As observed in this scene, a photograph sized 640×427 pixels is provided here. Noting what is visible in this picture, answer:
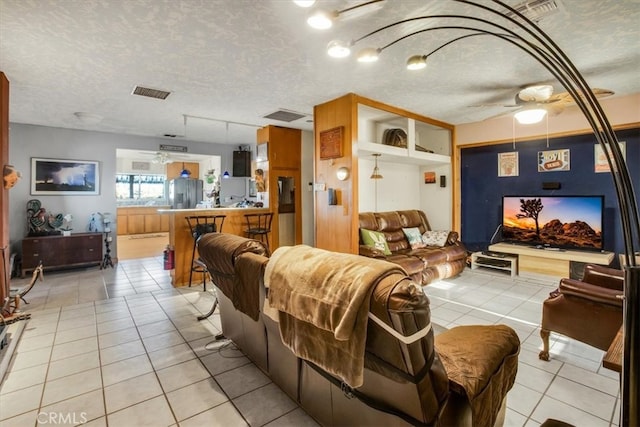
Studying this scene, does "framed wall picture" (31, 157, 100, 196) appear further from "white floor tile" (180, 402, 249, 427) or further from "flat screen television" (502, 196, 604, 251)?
"flat screen television" (502, 196, 604, 251)

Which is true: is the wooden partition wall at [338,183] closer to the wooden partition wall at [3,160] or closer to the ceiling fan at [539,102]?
the ceiling fan at [539,102]

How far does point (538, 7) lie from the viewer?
2328 mm

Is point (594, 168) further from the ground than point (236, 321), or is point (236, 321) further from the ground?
point (594, 168)

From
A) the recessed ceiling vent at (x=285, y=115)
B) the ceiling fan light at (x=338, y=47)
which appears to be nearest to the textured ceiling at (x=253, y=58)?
the recessed ceiling vent at (x=285, y=115)

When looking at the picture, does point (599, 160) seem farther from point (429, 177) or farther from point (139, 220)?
point (139, 220)

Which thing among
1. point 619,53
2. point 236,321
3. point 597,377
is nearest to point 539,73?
point 619,53

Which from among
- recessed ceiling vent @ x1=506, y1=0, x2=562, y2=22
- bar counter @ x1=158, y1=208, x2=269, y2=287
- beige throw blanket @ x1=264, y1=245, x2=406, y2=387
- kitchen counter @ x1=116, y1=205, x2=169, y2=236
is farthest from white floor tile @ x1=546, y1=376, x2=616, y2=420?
kitchen counter @ x1=116, y1=205, x2=169, y2=236

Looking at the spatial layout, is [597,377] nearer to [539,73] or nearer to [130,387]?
[539,73]

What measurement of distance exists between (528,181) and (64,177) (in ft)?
27.9

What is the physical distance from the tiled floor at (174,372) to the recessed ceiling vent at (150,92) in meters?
2.75

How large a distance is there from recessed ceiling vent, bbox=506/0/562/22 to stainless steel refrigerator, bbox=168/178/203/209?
31.2 ft

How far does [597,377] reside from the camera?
236 centimetres

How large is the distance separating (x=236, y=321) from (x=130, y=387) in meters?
0.85

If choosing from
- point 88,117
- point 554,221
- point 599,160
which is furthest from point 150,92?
point 599,160
